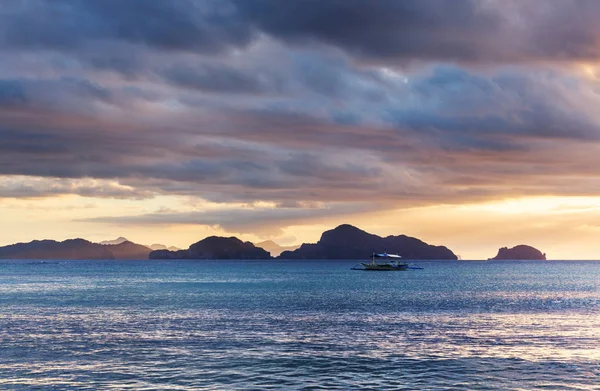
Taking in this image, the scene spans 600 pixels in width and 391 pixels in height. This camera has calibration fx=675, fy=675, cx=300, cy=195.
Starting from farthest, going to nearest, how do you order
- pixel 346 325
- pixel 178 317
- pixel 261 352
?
pixel 178 317 → pixel 346 325 → pixel 261 352

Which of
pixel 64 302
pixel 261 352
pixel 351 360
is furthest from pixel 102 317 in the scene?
pixel 351 360

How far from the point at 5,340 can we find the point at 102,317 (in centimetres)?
2610

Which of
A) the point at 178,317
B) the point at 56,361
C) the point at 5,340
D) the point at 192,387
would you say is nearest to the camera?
the point at 192,387

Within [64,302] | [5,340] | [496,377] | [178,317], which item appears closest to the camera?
[496,377]

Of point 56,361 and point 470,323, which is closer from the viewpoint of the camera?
point 56,361

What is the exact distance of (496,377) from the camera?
54625 millimetres

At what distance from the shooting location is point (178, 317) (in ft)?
328

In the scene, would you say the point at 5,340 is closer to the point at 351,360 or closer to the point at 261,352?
the point at 261,352

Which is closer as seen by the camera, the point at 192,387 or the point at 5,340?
the point at 192,387

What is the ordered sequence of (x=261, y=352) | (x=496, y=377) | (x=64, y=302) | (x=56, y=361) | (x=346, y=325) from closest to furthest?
1. (x=496, y=377)
2. (x=56, y=361)
3. (x=261, y=352)
4. (x=346, y=325)
5. (x=64, y=302)

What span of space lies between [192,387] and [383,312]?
2466 inches

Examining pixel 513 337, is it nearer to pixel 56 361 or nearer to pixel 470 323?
pixel 470 323

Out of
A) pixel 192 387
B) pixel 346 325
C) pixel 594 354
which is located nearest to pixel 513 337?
pixel 594 354

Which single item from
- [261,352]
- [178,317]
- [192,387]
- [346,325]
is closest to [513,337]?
[346,325]
